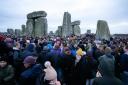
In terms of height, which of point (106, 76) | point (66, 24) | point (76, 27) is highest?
point (66, 24)

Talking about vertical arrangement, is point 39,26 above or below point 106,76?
above

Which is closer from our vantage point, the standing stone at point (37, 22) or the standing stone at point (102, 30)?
the standing stone at point (102, 30)

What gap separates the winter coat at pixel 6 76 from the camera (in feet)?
28.1

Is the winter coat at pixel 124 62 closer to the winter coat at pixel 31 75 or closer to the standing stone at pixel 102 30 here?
the winter coat at pixel 31 75

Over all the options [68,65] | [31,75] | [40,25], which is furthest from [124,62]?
[40,25]

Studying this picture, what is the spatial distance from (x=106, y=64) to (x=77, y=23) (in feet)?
137

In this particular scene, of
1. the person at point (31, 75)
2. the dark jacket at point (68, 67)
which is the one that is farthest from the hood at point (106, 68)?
the dark jacket at point (68, 67)

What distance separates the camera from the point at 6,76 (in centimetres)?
861

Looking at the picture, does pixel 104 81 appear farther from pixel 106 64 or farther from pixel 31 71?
pixel 31 71

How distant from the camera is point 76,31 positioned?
47562mm

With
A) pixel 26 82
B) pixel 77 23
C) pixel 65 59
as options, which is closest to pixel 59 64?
pixel 65 59

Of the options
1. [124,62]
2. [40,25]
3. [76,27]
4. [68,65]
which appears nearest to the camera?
[124,62]

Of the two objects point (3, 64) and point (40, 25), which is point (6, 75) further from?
point (40, 25)

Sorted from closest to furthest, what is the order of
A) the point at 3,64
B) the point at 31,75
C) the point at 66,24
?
the point at 31,75
the point at 3,64
the point at 66,24
